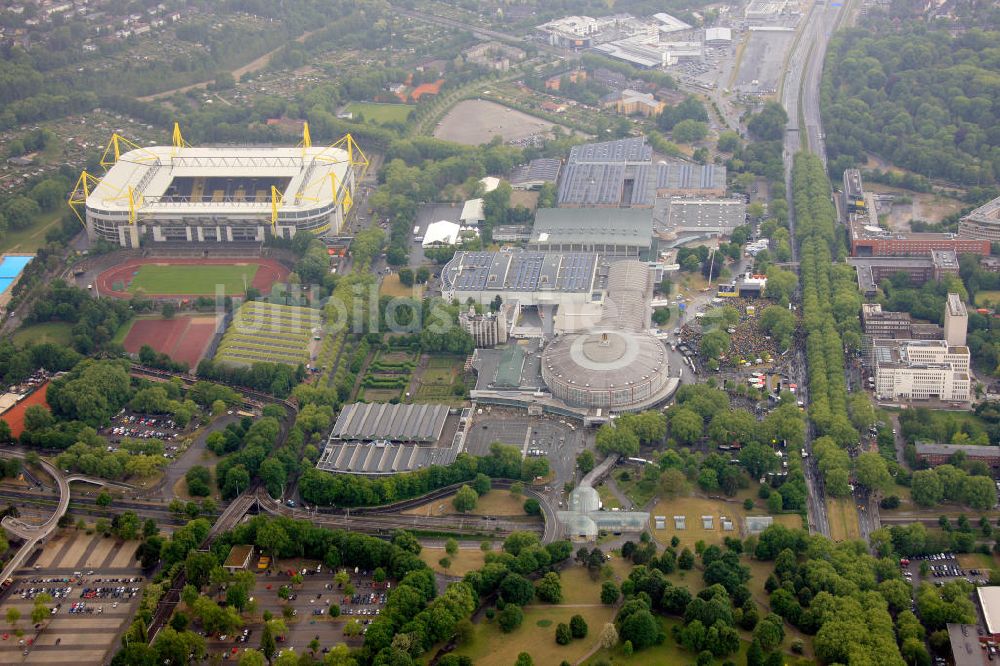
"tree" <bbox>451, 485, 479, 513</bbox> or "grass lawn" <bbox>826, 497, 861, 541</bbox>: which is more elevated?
"grass lawn" <bbox>826, 497, 861, 541</bbox>

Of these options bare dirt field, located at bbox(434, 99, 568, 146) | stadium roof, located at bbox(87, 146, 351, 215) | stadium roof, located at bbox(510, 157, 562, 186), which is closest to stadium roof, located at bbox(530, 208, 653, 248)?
stadium roof, located at bbox(510, 157, 562, 186)

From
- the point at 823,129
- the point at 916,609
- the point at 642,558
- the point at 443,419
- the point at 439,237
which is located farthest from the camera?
the point at 823,129

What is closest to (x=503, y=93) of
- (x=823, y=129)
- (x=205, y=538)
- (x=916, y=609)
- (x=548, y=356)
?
(x=823, y=129)

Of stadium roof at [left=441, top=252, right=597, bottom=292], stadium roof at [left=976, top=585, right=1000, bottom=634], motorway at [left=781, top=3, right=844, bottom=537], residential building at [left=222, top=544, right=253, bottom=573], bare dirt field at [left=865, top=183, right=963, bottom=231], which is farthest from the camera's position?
bare dirt field at [left=865, top=183, right=963, bottom=231]

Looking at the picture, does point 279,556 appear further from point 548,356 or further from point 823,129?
point 823,129

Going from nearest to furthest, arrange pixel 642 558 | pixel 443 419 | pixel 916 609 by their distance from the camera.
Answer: pixel 916 609 < pixel 642 558 < pixel 443 419

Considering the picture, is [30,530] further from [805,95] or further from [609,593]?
[805,95]

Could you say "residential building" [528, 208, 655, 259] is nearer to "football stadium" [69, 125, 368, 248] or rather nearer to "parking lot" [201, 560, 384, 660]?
"football stadium" [69, 125, 368, 248]

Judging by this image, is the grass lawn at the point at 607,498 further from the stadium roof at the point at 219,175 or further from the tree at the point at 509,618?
the stadium roof at the point at 219,175
